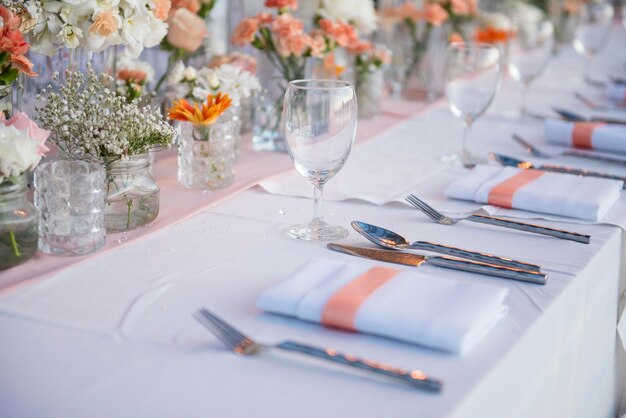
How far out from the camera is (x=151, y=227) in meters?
1.24

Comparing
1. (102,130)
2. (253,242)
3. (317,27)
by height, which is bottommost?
(253,242)

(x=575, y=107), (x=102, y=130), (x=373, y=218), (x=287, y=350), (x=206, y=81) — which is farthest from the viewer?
(x=575, y=107)

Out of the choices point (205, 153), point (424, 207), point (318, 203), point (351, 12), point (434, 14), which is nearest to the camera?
point (318, 203)

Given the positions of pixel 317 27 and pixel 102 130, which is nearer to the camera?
pixel 102 130

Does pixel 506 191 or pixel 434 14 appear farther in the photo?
pixel 434 14

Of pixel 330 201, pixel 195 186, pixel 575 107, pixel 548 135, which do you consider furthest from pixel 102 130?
pixel 575 107

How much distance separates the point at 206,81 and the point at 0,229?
2.22 ft

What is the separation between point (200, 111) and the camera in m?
1.41

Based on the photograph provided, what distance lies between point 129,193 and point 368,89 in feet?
3.57

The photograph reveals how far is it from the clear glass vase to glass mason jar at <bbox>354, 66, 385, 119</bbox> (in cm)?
39

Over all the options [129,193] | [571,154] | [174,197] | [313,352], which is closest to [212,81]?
[174,197]

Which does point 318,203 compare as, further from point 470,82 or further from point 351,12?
point 351,12

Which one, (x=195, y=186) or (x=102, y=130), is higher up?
(x=102, y=130)

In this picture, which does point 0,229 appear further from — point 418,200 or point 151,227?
point 418,200
